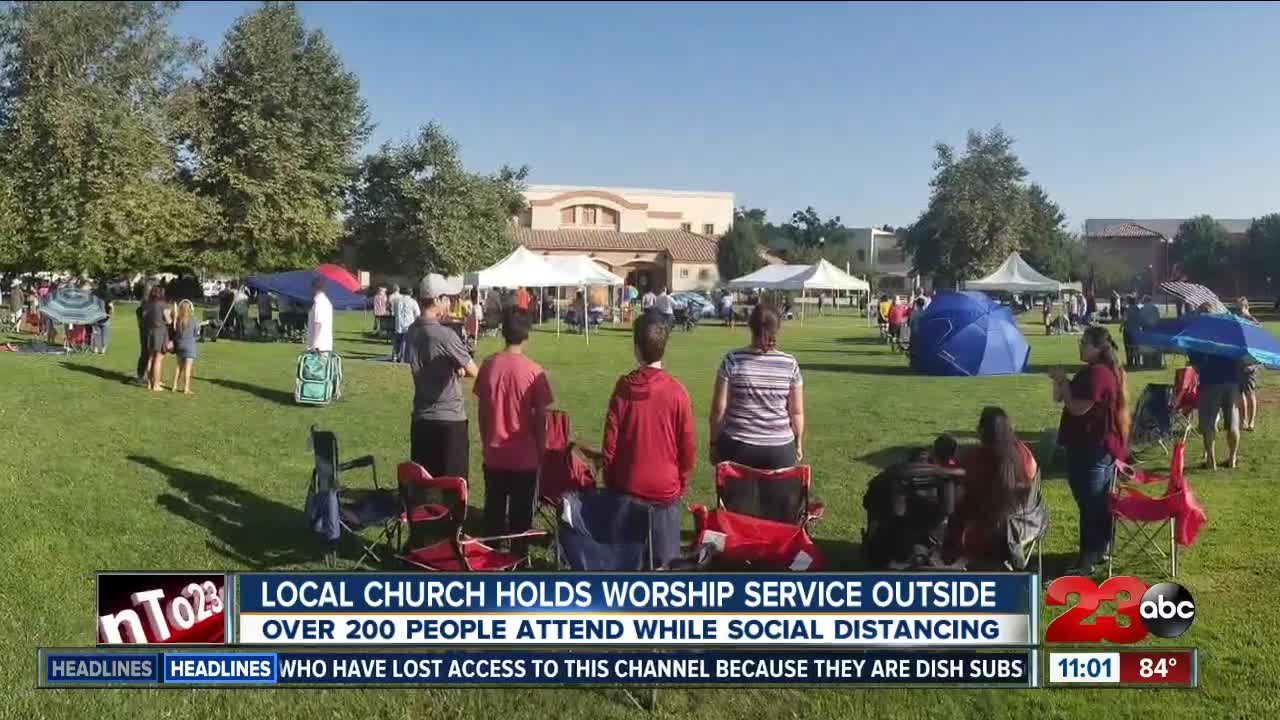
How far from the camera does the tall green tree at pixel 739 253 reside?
2869 inches

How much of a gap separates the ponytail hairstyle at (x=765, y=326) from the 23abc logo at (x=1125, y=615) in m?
1.92

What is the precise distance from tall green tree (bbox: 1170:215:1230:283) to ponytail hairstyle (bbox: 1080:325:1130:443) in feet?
263

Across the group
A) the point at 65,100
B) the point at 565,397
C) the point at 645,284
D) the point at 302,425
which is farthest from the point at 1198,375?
the point at 645,284

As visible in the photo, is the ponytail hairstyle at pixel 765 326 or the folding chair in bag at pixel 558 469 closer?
the ponytail hairstyle at pixel 765 326

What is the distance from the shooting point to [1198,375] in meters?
9.48

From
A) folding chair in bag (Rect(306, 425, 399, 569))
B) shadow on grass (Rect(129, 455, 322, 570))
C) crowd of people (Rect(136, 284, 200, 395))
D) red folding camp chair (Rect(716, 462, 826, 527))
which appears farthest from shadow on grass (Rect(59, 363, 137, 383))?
red folding camp chair (Rect(716, 462, 826, 527))

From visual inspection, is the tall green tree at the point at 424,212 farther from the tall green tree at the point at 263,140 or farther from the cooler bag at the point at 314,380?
the cooler bag at the point at 314,380

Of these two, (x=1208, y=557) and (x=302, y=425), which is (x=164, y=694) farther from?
(x=302, y=425)

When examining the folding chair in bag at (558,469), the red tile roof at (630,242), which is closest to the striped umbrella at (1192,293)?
the folding chair in bag at (558,469)

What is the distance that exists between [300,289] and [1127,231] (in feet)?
276

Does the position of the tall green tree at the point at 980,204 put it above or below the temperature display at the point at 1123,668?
above

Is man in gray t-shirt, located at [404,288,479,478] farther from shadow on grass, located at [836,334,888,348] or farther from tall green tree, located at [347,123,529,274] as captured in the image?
tall green tree, located at [347,123,529,274]

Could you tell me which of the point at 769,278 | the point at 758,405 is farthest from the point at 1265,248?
the point at 758,405

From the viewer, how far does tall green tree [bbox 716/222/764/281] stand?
72.9 m
